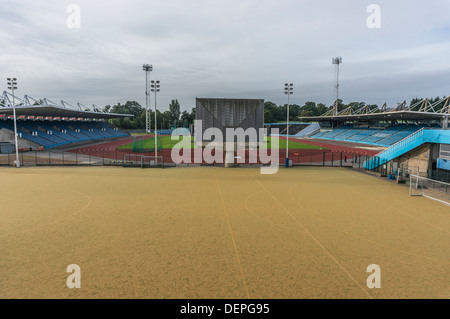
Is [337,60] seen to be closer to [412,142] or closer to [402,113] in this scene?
[402,113]

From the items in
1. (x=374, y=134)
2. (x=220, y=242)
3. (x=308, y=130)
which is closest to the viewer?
(x=220, y=242)

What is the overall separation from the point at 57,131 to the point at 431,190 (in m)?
75.1

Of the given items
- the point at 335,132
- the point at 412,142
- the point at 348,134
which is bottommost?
the point at 412,142

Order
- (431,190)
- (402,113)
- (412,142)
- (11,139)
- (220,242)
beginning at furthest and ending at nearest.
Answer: (402,113), (11,139), (412,142), (431,190), (220,242)

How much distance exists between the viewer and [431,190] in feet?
69.1

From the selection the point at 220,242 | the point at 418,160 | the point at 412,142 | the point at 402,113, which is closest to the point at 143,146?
the point at 412,142

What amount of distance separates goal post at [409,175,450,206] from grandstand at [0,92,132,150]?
165 ft

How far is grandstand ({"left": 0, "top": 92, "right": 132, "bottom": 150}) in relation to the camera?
1887 inches

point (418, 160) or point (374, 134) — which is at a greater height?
point (374, 134)

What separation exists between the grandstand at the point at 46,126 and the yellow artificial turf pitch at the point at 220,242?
34.9 metres

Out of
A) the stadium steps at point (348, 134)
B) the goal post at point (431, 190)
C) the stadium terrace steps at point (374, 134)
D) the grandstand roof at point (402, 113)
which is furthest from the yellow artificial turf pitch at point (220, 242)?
the stadium steps at point (348, 134)

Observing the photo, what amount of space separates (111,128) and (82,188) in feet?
272

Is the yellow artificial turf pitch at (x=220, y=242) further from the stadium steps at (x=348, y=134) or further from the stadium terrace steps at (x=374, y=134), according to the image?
the stadium steps at (x=348, y=134)

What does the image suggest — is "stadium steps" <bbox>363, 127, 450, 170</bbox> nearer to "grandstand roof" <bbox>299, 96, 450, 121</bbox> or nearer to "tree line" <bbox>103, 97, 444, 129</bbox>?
"grandstand roof" <bbox>299, 96, 450, 121</bbox>
